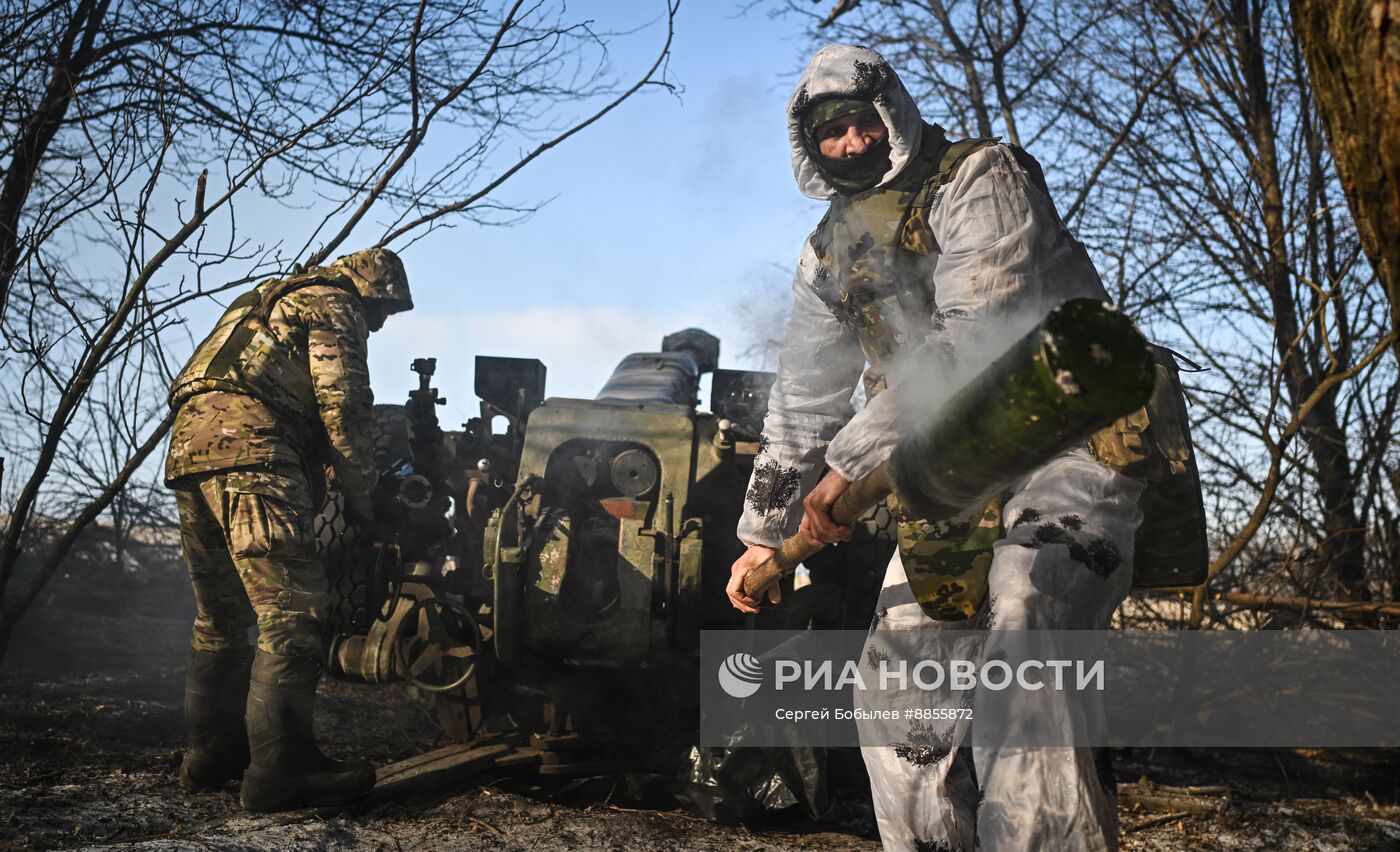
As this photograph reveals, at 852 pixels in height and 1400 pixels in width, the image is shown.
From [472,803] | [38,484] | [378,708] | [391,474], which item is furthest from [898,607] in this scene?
[378,708]

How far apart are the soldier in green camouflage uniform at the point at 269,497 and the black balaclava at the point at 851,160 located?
245 cm

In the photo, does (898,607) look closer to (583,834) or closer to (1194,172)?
(583,834)

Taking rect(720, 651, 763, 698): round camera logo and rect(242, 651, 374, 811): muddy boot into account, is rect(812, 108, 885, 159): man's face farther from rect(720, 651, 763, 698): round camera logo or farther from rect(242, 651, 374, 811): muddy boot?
rect(242, 651, 374, 811): muddy boot

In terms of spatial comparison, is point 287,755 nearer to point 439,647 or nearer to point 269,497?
point 269,497

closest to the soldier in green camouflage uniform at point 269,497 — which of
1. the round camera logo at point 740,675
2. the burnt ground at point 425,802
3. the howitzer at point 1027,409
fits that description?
the burnt ground at point 425,802

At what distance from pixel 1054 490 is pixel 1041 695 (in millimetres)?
464

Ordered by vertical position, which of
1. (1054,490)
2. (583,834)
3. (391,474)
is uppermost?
(391,474)

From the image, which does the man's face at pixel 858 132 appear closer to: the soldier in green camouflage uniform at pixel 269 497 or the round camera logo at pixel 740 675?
the soldier in green camouflage uniform at pixel 269 497

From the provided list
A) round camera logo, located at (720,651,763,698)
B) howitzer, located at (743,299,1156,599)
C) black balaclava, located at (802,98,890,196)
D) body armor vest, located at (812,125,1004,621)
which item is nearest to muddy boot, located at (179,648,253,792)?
round camera logo, located at (720,651,763,698)

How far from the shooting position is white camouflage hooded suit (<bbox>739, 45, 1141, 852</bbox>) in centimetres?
229

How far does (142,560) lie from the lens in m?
9.83

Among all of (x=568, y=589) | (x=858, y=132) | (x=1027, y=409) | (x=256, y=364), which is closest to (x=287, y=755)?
(x=568, y=589)

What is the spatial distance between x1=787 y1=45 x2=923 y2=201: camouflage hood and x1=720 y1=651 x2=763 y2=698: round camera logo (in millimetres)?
2535

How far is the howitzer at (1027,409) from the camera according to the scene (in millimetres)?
1782
